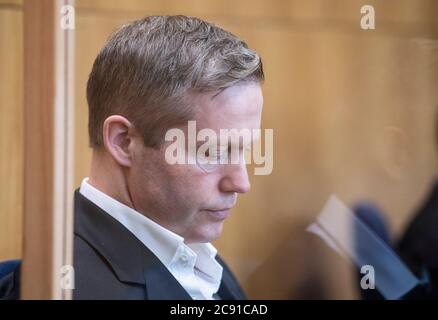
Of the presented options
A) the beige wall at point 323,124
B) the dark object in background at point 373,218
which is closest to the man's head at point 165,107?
the beige wall at point 323,124

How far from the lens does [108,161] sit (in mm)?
1479

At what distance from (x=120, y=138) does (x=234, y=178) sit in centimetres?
26

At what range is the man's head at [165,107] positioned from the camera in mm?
1443

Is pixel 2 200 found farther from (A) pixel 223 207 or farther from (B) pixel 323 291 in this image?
(B) pixel 323 291

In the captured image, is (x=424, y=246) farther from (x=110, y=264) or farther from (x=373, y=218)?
(x=110, y=264)

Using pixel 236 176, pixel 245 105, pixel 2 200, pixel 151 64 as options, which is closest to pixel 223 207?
pixel 236 176

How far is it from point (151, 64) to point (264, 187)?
0.48 m

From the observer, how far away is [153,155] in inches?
58.5

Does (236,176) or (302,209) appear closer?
(236,176)

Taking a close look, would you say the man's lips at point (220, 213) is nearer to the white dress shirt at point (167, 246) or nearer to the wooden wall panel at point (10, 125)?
the white dress shirt at point (167, 246)

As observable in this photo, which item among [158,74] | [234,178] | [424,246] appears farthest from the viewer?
[424,246]

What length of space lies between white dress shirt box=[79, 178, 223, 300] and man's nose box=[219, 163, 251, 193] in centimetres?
14

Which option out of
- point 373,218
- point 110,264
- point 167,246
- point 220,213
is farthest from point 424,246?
point 110,264
